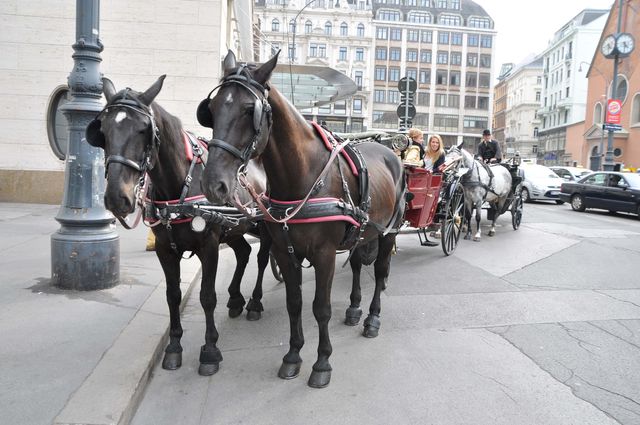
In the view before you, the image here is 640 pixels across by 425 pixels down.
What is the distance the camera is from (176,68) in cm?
1273

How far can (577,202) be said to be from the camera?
19.3 metres

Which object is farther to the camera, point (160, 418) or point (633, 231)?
point (633, 231)

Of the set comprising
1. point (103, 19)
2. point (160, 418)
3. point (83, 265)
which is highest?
point (103, 19)

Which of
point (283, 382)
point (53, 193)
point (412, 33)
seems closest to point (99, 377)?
point (283, 382)

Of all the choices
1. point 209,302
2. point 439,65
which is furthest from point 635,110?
point 209,302

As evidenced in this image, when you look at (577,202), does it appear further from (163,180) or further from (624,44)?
(163,180)

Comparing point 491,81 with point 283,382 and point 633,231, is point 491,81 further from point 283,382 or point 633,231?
point 283,382

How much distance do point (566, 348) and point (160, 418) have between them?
362cm

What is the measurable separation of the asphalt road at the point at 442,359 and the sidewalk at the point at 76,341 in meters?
0.27

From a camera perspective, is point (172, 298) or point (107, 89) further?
point (172, 298)

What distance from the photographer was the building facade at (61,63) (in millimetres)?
12266

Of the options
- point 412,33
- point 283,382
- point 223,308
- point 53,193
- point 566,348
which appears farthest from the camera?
point 412,33

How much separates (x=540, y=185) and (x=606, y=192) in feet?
15.8

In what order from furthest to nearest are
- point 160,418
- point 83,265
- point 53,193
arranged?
point 53,193 < point 83,265 < point 160,418
